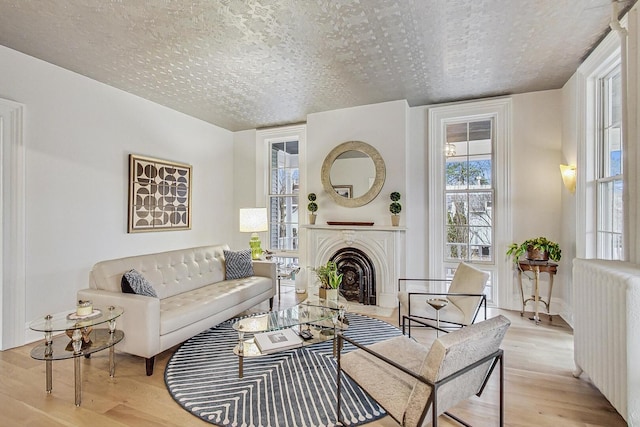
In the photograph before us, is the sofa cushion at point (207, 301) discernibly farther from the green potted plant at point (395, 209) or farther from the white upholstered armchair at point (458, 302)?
the green potted plant at point (395, 209)

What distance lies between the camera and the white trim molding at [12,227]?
3.03m

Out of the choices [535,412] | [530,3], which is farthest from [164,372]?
[530,3]

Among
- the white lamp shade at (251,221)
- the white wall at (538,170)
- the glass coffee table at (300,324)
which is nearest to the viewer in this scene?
the glass coffee table at (300,324)

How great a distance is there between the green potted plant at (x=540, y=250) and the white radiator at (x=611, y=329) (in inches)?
53.9

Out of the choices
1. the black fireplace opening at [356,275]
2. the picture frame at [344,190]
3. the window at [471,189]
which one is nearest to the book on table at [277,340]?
the black fireplace opening at [356,275]

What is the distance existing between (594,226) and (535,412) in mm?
2229

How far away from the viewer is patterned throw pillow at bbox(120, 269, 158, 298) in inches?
110

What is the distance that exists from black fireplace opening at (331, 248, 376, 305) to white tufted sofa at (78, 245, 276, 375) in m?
1.06

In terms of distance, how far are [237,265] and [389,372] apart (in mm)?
2814

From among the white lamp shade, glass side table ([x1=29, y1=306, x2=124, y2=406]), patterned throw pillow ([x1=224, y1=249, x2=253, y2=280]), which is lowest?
glass side table ([x1=29, y1=306, x2=124, y2=406])

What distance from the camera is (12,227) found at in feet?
10.1

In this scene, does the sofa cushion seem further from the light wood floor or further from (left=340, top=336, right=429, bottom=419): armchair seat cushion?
(left=340, top=336, right=429, bottom=419): armchair seat cushion

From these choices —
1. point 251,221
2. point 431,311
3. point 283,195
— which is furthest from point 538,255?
point 283,195

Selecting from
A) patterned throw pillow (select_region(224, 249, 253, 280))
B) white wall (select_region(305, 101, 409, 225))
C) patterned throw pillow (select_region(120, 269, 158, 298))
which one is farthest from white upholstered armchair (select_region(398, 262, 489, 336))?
patterned throw pillow (select_region(120, 269, 158, 298))
